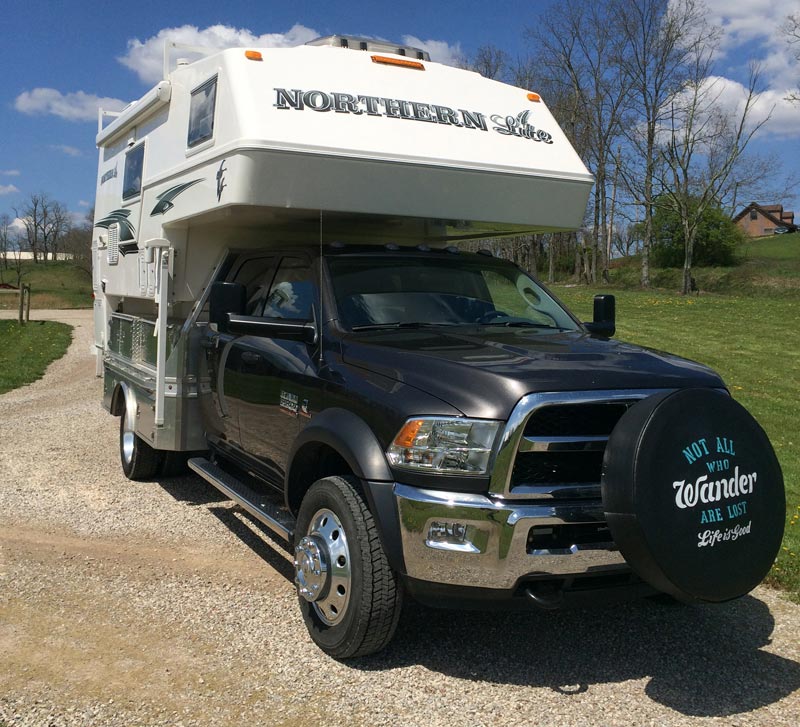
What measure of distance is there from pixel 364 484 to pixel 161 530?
9.37 ft

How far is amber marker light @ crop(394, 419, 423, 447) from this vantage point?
11.8ft

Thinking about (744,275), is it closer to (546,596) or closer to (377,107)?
(377,107)

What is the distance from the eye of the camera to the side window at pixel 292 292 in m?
4.99

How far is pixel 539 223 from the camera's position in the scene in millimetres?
5816

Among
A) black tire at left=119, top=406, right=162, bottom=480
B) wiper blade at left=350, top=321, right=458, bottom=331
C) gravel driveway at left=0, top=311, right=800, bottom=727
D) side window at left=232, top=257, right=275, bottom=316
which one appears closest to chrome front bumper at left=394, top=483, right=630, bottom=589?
gravel driveway at left=0, top=311, right=800, bottom=727

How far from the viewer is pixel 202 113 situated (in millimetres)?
5633

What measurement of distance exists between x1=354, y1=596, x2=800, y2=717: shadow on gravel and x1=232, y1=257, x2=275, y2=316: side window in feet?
7.46

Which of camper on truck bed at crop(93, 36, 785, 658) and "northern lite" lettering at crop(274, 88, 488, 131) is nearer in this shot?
camper on truck bed at crop(93, 36, 785, 658)

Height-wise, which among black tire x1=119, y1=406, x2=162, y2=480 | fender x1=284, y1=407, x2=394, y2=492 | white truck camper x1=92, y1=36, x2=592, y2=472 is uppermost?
white truck camper x1=92, y1=36, x2=592, y2=472

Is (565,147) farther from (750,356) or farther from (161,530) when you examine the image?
(750,356)

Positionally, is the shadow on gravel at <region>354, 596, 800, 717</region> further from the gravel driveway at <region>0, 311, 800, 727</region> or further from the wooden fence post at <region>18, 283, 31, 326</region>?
the wooden fence post at <region>18, 283, 31, 326</region>

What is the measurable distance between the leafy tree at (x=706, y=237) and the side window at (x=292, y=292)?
39.5 metres

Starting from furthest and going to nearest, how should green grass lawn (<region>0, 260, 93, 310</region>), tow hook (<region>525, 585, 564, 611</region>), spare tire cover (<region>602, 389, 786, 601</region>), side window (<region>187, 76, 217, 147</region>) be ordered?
green grass lawn (<region>0, 260, 93, 310</region>) → side window (<region>187, 76, 217, 147</region>) → tow hook (<region>525, 585, 564, 611</region>) → spare tire cover (<region>602, 389, 786, 601</region>)

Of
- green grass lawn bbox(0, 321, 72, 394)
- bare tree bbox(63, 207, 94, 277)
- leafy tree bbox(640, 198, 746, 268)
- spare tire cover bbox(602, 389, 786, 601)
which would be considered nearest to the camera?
spare tire cover bbox(602, 389, 786, 601)
